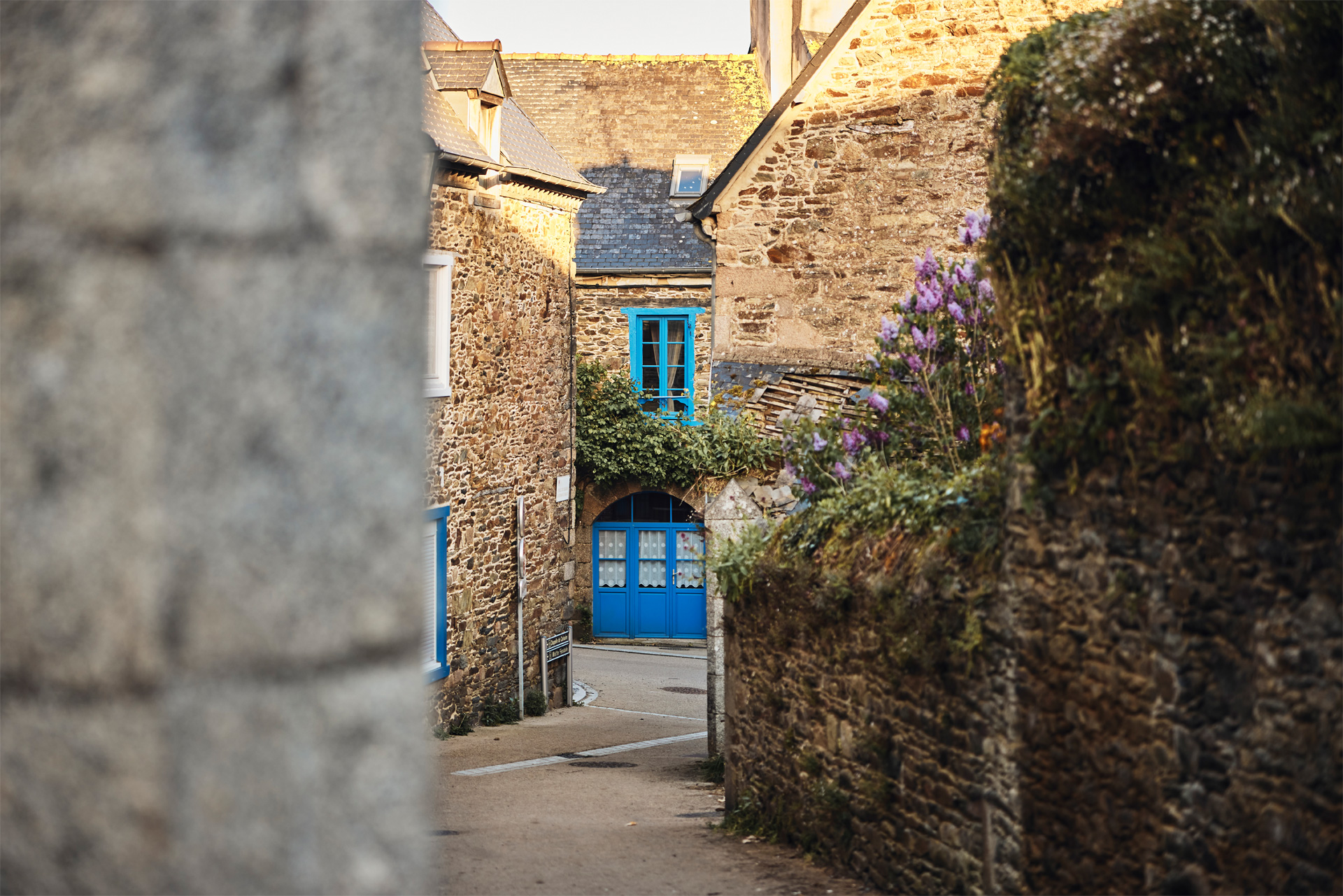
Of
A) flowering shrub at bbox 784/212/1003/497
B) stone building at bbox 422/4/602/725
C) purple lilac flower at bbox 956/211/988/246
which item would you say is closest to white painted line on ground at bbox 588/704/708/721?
stone building at bbox 422/4/602/725

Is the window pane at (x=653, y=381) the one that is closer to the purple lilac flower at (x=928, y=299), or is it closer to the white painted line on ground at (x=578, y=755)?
the white painted line on ground at (x=578, y=755)

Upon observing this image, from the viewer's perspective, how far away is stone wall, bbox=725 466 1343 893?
3.28m

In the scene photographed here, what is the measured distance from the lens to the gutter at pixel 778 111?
38.1 ft

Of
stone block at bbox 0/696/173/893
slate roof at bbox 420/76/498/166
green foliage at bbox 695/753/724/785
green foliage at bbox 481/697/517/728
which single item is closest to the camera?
stone block at bbox 0/696/173/893

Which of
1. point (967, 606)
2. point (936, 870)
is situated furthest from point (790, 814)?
point (967, 606)

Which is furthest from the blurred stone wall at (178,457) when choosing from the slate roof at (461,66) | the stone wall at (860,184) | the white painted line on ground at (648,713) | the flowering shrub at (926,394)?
the white painted line on ground at (648,713)

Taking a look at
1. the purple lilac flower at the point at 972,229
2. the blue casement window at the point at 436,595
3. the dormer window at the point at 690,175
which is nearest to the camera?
the purple lilac flower at the point at 972,229

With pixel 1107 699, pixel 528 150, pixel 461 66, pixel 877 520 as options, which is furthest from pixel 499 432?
pixel 1107 699

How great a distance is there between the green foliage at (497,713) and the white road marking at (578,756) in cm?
189

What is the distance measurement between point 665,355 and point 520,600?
7397 mm

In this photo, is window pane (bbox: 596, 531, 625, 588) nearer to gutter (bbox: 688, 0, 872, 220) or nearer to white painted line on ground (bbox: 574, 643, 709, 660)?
white painted line on ground (bbox: 574, 643, 709, 660)

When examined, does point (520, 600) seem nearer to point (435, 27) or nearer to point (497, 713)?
point (497, 713)

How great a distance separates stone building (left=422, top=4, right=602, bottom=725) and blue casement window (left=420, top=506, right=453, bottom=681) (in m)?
0.02

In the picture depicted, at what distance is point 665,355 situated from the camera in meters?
21.7
